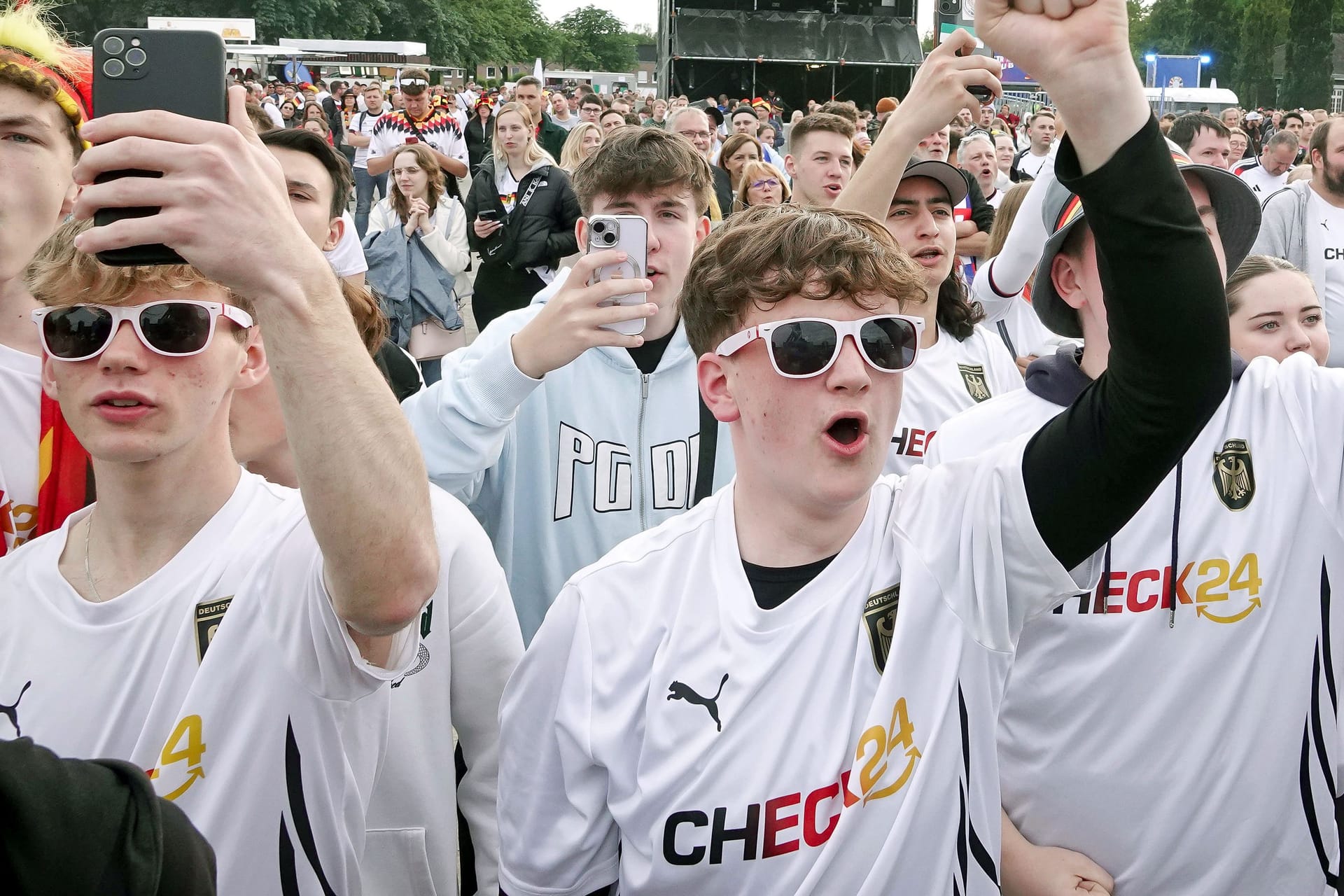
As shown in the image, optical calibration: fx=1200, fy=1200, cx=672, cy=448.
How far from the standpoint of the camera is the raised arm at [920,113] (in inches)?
104

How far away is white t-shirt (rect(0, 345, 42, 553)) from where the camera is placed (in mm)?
2562

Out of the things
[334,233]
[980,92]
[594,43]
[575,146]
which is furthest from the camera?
[594,43]

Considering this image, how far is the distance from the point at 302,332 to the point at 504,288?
21.5 ft

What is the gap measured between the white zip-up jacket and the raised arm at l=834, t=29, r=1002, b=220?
2.11ft

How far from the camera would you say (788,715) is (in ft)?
6.02

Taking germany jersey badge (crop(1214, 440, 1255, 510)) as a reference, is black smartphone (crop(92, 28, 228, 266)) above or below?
above

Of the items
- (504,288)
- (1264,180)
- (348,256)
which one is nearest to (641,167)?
(348,256)

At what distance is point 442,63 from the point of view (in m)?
79.9

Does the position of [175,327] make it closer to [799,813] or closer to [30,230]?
[30,230]

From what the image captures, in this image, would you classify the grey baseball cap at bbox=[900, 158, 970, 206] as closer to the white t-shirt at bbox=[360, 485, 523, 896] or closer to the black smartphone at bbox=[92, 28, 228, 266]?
the white t-shirt at bbox=[360, 485, 523, 896]

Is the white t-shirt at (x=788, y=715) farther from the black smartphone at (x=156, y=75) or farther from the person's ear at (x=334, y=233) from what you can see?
the person's ear at (x=334, y=233)

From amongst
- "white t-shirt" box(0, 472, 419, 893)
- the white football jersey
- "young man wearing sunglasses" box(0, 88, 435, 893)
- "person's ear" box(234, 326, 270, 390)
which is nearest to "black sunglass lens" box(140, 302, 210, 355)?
"young man wearing sunglasses" box(0, 88, 435, 893)

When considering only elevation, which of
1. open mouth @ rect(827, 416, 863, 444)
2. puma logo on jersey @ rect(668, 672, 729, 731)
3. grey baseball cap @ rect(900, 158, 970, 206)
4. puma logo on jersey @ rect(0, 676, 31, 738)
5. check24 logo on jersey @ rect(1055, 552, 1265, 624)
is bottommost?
puma logo on jersey @ rect(0, 676, 31, 738)

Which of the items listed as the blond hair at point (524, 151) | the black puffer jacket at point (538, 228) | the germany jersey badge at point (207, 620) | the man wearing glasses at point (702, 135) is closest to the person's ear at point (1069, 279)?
the germany jersey badge at point (207, 620)
